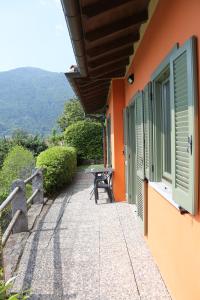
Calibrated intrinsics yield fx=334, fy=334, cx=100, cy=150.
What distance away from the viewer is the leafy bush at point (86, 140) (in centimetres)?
1894

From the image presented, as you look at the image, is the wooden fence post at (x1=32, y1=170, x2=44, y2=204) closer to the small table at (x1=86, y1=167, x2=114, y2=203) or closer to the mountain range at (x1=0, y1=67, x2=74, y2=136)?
the small table at (x1=86, y1=167, x2=114, y2=203)

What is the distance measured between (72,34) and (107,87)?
579cm

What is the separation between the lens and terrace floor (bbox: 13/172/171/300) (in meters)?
3.43

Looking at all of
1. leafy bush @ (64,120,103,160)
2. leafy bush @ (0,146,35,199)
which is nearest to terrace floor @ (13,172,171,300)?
leafy bush @ (0,146,35,199)

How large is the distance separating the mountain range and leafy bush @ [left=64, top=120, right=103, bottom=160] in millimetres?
115100

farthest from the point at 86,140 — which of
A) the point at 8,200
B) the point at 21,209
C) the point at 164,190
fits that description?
the point at 164,190

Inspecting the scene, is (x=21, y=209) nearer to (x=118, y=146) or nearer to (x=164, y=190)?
(x=164, y=190)

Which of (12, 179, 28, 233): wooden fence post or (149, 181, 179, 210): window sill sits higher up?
(149, 181, 179, 210): window sill

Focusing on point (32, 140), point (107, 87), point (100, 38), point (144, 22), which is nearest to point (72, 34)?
point (100, 38)

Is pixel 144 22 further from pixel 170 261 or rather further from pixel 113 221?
pixel 113 221

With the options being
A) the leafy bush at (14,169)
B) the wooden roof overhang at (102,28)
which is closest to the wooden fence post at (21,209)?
the wooden roof overhang at (102,28)

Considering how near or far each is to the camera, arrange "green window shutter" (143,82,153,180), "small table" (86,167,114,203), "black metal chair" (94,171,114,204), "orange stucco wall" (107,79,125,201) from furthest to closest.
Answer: "small table" (86,167,114,203) → "black metal chair" (94,171,114,204) → "orange stucco wall" (107,79,125,201) → "green window shutter" (143,82,153,180)

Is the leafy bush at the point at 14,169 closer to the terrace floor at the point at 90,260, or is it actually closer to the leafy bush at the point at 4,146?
the terrace floor at the point at 90,260

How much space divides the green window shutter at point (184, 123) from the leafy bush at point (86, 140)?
16.3 m
